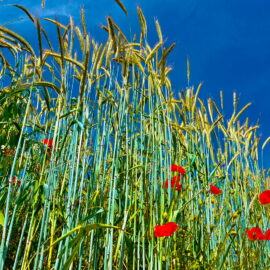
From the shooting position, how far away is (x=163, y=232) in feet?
2.84

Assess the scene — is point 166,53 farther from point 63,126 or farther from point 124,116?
point 63,126

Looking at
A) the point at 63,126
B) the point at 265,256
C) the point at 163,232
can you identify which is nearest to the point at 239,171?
the point at 265,256

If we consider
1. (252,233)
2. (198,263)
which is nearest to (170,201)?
(198,263)

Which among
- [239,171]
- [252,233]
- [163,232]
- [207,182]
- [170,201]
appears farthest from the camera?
[239,171]

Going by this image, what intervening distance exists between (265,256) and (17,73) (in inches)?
59.9

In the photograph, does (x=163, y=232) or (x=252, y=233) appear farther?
(x=252, y=233)

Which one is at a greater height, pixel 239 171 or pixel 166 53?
pixel 166 53

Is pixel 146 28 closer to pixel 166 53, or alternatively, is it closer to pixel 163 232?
pixel 166 53

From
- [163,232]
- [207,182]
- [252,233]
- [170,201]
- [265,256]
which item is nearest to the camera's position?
[163,232]

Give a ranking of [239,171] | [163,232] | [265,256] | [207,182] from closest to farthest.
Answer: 1. [163,232]
2. [207,182]
3. [265,256]
4. [239,171]

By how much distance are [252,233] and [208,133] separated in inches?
19.5

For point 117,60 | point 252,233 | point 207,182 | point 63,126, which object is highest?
point 117,60

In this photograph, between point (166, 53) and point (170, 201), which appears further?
point (166, 53)

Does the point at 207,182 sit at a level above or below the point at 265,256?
above
